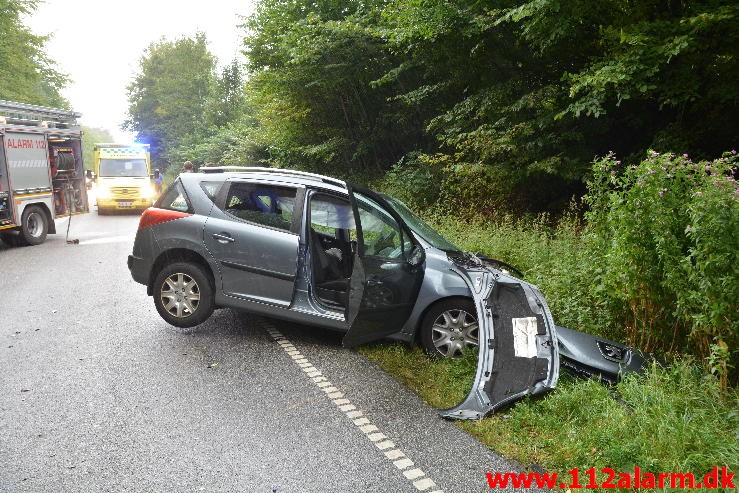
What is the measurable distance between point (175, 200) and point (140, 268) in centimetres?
89

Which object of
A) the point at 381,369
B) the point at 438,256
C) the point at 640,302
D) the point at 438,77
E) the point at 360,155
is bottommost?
A: the point at 381,369

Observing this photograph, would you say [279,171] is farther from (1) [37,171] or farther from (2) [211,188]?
(1) [37,171]

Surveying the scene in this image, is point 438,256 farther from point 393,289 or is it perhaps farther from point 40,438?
point 40,438

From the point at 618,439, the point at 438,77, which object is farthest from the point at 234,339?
the point at 438,77

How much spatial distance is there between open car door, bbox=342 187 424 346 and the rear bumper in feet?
8.77

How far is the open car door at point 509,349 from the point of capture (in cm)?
430

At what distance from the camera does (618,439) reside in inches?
143

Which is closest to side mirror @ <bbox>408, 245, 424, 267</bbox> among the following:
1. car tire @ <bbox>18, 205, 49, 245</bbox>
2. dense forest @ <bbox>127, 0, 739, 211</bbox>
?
dense forest @ <bbox>127, 0, 739, 211</bbox>

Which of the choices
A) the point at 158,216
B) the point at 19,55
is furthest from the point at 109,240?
the point at 19,55

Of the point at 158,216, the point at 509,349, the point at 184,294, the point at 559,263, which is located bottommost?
the point at 509,349

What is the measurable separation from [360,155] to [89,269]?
10810mm

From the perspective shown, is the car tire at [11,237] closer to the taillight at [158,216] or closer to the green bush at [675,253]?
the taillight at [158,216]

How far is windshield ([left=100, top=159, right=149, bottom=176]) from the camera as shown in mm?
21312

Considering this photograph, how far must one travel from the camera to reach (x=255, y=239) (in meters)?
6.03
